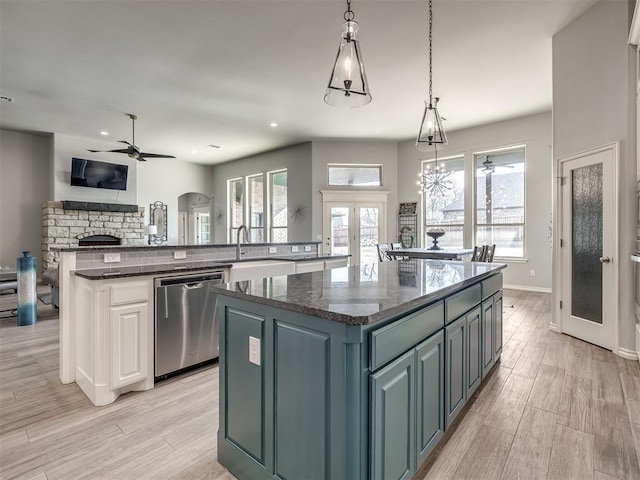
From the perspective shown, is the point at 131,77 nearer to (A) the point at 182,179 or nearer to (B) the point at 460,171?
(A) the point at 182,179

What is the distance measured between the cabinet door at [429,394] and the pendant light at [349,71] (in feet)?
4.87

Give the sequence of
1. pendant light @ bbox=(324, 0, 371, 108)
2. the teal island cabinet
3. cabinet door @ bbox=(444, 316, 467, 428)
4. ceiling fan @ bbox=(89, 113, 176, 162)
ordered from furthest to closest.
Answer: ceiling fan @ bbox=(89, 113, 176, 162) < pendant light @ bbox=(324, 0, 371, 108) < cabinet door @ bbox=(444, 316, 467, 428) < the teal island cabinet

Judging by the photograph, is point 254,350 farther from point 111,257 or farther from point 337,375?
point 111,257

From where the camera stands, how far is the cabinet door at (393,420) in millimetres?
1211

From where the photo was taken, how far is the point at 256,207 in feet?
32.9

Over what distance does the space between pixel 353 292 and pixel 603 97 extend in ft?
12.0

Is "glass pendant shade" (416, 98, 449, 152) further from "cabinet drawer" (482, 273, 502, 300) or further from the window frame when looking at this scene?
the window frame

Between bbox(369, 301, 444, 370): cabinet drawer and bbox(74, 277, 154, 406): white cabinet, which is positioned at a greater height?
bbox(369, 301, 444, 370): cabinet drawer

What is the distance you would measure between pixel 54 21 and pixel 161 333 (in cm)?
363

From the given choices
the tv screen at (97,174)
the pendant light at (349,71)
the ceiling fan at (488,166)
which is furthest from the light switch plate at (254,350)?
the tv screen at (97,174)

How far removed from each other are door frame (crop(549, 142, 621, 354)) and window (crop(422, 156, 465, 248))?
3300 mm

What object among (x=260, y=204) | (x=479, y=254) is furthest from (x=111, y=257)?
(x=260, y=204)

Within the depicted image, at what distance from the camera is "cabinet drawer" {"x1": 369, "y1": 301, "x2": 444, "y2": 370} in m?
1.21

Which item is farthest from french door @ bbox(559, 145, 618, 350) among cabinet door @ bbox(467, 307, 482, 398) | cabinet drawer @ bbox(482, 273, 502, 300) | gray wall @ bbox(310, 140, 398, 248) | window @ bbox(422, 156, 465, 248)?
gray wall @ bbox(310, 140, 398, 248)
